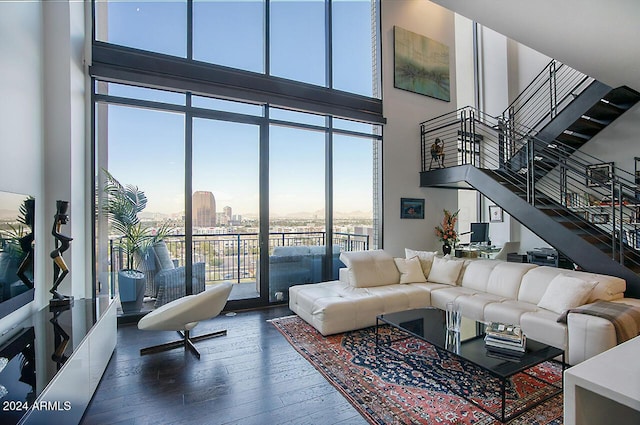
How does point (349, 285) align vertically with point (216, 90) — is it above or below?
below

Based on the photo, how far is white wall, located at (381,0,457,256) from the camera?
19.0 feet

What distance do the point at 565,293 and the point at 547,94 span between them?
5.55 m

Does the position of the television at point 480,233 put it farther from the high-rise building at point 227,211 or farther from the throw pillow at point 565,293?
the high-rise building at point 227,211

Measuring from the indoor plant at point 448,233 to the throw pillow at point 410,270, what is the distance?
1808mm

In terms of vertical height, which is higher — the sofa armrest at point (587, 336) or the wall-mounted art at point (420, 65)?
the wall-mounted art at point (420, 65)

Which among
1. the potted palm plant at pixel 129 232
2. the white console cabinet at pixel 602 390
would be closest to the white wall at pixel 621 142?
the white console cabinet at pixel 602 390

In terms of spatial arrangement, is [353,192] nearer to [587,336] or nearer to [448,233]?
[448,233]

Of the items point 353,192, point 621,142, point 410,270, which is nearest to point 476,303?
point 410,270

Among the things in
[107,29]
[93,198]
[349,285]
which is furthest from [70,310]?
[107,29]

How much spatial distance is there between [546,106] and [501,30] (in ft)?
15.7

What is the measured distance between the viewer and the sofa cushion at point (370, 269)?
4234 millimetres

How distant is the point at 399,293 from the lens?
390cm

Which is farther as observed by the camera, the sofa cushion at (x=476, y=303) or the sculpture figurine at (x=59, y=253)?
the sofa cushion at (x=476, y=303)

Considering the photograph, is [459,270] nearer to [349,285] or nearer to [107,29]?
[349,285]
